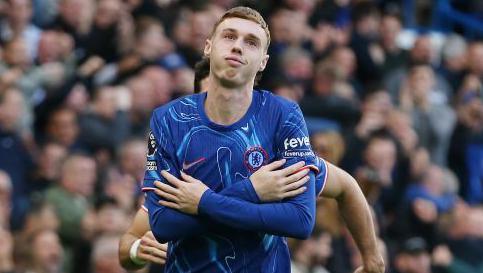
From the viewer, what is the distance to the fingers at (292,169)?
20.9 feet

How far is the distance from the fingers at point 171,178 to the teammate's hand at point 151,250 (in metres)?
0.66

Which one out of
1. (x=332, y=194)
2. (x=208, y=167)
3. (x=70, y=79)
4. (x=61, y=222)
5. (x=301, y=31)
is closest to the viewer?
(x=208, y=167)

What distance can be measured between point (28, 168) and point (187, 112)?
5.18 meters

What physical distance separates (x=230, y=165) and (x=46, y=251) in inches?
168

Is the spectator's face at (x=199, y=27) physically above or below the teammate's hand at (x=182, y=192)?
below

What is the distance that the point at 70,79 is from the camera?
12102mm

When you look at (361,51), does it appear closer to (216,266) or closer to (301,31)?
(301,31)

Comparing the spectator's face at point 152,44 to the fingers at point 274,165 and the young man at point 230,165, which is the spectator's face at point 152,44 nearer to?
the young man at point 230,165

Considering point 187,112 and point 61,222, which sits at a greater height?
point 187,112

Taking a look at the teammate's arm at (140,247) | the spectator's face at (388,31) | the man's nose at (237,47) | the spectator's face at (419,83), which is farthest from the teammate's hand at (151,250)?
the spectator's face at (388,31)

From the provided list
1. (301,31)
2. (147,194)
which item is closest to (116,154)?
(301,31)

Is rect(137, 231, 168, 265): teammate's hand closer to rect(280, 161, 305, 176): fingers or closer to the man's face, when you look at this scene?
rect(280, 161, 305, 176): fingers

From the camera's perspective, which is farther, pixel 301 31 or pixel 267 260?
pixel 301 31

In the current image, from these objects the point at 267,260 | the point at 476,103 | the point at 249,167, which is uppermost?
the point at 249,167
